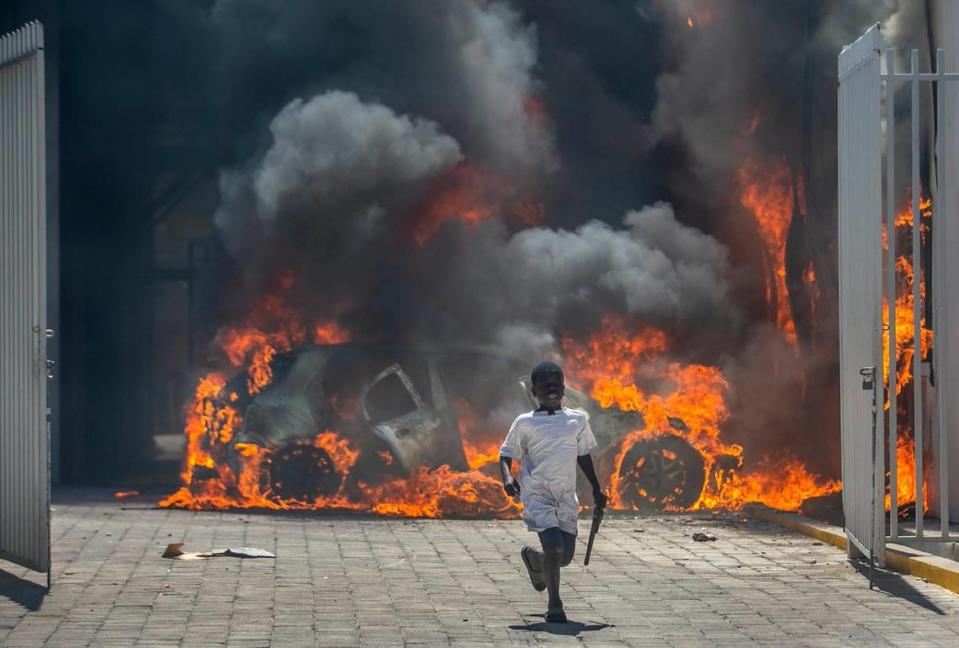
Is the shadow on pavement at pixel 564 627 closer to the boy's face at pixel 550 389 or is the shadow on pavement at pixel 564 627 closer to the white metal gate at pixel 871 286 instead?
the boy's face at pixel 550 389

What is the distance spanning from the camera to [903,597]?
26.8ft

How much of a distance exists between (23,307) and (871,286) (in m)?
5.24

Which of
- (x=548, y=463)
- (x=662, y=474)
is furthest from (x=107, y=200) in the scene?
(x=548, y=463)

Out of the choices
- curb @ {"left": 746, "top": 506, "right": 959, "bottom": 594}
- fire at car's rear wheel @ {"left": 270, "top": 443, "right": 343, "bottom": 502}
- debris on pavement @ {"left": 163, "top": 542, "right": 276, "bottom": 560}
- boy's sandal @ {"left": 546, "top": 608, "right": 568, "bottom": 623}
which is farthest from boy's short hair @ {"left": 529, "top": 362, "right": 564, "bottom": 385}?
fire at car's rear wheel @ {"left": 270, "top": 443, "right": 343, "bottom": 502}

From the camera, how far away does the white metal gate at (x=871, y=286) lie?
29.1 feet

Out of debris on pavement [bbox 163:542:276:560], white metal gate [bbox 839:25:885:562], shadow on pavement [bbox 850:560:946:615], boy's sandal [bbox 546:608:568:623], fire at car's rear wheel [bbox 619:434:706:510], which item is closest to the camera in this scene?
boy's sandal [bbox 546:608:568:623]

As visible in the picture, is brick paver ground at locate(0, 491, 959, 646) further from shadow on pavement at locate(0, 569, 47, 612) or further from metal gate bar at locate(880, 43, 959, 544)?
metal gate bar at locate(880, 43, 959, 544)

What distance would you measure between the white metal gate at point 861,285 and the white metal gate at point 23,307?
4.98 meters

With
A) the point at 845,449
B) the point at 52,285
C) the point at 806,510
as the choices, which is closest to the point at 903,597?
the point at 845,449

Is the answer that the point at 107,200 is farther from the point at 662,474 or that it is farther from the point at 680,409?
the point at 662,474

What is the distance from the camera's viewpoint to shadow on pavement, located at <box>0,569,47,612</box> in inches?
316

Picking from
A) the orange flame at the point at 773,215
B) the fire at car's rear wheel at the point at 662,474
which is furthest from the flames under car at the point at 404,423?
the orange flame at the point at 773,215

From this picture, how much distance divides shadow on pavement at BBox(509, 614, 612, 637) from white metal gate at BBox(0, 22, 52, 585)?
3.00m

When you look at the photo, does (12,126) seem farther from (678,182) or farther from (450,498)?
(678,182)
